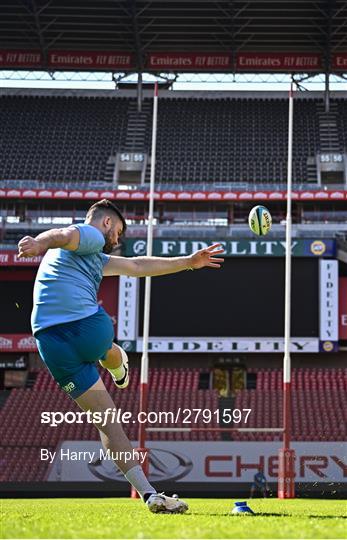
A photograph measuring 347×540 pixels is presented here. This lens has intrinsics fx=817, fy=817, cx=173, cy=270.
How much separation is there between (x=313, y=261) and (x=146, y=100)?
1487cm

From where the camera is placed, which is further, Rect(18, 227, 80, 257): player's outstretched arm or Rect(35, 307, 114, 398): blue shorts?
Rect(35, 307, 114, 398): blue shorts

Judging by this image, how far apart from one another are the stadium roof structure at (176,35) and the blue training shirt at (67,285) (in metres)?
29.3

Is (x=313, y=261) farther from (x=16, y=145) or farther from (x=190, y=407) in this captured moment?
(x=16, y=145)

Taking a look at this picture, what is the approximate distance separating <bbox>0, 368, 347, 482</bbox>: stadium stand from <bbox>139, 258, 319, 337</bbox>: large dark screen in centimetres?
169

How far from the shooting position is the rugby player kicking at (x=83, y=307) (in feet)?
17.3

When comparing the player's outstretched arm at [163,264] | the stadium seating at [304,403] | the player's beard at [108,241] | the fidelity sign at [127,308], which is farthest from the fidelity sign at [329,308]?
the player's beard at [108,241]

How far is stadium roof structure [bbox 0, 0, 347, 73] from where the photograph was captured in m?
33.6

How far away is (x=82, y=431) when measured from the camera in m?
23.7

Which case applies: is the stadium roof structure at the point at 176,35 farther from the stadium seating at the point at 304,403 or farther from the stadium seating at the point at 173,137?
the stadium seating at the point at 304,403

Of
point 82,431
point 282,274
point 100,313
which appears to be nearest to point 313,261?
point 282,274

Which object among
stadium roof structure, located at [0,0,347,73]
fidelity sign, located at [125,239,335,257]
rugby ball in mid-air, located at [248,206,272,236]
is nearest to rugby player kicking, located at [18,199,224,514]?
rugby ball in mid-air, located at [248,206,272,236]

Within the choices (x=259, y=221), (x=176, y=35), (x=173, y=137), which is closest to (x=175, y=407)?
(x=259, y=221)

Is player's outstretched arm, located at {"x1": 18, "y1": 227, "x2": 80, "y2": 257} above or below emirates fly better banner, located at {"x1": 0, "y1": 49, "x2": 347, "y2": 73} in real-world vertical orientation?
below

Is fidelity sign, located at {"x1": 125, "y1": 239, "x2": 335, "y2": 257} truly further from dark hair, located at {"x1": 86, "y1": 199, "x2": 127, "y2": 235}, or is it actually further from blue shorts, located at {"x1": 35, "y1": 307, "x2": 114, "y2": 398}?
blue shorts, located at {"x1": 35, "y1": 307, "x2": 114, "y2": 398}
